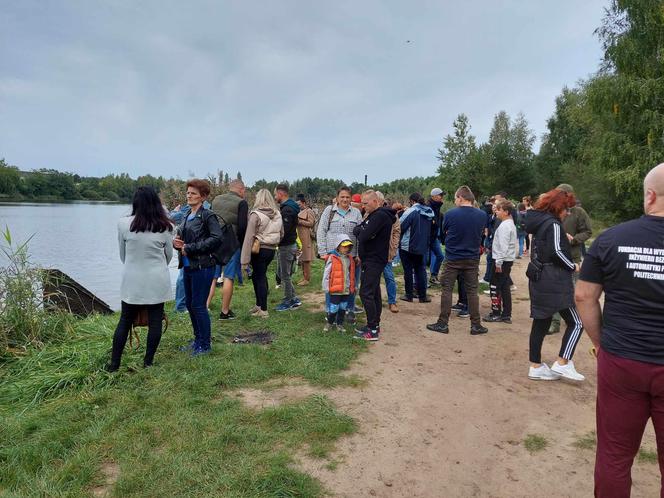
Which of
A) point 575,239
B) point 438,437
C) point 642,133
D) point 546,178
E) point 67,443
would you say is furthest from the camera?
point 546,178

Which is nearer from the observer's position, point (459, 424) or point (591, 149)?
point (459, 424)

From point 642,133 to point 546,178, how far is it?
28.7 metres

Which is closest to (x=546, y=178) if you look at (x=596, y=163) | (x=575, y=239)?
(x=596, y=163)

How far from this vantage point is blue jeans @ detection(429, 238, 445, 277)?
9.01 meters

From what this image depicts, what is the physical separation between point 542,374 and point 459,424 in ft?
4.83

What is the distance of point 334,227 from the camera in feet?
19.1

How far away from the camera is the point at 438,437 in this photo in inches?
131

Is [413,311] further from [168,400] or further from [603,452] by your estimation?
[603,452]

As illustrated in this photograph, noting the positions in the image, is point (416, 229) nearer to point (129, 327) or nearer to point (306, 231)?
point (306, 231)

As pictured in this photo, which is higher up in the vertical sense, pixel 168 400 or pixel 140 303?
pixel 140 303

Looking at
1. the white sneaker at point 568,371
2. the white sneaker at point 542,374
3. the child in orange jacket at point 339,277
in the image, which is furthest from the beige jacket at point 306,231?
the white sneaker at point 568,371

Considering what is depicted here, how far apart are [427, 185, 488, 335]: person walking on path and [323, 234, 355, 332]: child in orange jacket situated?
134cm

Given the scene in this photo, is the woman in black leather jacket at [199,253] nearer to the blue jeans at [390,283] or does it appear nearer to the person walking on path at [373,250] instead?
the person walking on path at [373,250]

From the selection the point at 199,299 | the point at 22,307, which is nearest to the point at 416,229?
the point at 199,299
